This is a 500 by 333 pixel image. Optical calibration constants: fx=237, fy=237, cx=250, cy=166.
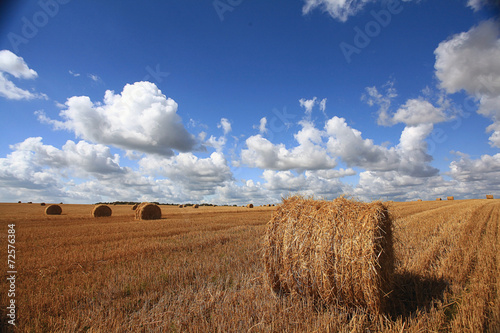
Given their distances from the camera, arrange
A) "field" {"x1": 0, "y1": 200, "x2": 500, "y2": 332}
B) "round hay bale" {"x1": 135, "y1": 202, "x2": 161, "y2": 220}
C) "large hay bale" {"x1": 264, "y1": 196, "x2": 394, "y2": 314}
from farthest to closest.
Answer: "round hay bale" {"x1": 135, "y1": 202, "x2": 161, "y2": 220} → "large hay bale" {"x1": 264, "y1": 196, "x2": 394, "y2": 314} → "field" {"x1": 0, "y1": 200, "x2": 500, "y2": 332}

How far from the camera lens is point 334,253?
4305mm

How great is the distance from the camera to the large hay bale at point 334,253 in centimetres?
399

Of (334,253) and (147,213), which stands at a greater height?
(334,253)

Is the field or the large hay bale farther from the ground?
the large hay bale

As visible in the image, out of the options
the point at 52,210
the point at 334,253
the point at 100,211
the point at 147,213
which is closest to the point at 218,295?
the point at 334,253

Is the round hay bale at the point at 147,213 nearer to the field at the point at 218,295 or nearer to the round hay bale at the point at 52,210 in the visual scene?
the round hay bale at the point at 52,210

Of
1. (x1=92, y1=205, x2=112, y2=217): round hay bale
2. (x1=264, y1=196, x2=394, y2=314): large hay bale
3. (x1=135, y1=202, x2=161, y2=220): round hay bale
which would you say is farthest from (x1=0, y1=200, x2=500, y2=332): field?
(x1=92, y1=205, x2=112, y2=217): round hay bale

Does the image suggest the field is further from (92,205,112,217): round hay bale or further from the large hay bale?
(92,205,112,217): round hay bale

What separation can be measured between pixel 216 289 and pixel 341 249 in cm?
279

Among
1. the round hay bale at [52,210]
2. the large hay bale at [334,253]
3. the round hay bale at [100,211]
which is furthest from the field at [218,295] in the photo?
the round hay bale at [52,210]

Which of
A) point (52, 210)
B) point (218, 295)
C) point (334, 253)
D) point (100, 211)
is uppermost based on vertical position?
point (334, 253)

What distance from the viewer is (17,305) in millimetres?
4324

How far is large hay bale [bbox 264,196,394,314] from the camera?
13.1 feet

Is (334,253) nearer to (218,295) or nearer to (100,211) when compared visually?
(218,295)
